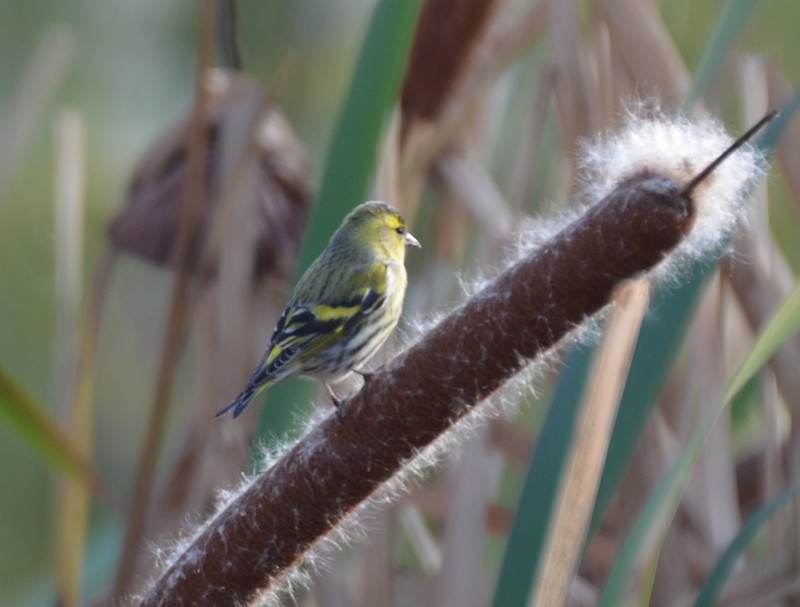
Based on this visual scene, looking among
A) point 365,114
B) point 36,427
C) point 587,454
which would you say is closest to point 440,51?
point 365,114

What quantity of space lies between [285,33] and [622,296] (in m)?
5.31

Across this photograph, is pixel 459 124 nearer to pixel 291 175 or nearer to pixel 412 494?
pixel 291 175

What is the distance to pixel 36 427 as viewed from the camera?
164 cm

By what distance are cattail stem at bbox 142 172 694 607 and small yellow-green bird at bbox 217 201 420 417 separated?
2.02 ft

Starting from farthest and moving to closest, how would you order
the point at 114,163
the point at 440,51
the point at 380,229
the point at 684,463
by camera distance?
the point at 114,163 < the point at 440,51 < the point at 380,229 < the point at 684,463

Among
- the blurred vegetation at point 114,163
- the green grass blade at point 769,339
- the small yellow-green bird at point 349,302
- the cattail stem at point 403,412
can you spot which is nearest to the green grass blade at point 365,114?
the small yellow-green bird at point 349,302

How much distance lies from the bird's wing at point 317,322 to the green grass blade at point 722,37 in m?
0.75

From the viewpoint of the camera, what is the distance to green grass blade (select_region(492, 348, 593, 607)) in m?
1.26

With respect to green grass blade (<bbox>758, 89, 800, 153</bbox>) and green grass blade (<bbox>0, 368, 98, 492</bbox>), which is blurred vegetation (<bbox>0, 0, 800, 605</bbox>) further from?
green grass blade (<bbox>758, 89, 800, 153</bbox>)

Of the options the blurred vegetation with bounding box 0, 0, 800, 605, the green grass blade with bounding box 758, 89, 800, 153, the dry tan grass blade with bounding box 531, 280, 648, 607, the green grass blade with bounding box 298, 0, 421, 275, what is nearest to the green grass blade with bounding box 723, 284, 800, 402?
the dry tan grass blade with bounding box 531, 280, 648, 607

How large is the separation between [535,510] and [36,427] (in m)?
0.81

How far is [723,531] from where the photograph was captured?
5.75ft

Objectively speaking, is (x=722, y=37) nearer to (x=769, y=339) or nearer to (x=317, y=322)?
(x=769, y=339)

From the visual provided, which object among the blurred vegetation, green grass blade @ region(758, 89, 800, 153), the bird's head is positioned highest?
green grass blade @ region(758, 89, 800, 153)
